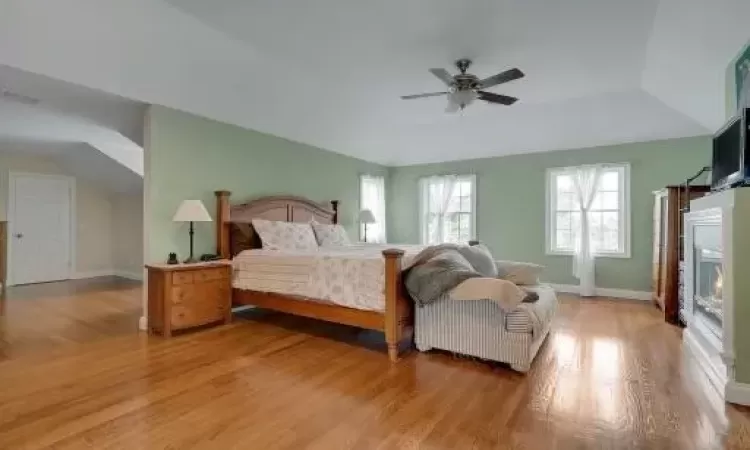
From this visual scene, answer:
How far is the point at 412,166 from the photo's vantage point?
24.3 ft

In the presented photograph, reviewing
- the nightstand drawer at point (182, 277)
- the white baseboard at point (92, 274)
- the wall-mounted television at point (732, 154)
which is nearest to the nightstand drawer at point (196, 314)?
the nightstand drawer at point (182, 277)

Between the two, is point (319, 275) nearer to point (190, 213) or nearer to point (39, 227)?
point (190, 213)

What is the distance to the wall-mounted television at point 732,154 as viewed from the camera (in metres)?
2.40

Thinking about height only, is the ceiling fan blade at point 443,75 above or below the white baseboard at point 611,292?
above

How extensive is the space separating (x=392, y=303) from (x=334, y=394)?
87 cm

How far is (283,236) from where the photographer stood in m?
4.63

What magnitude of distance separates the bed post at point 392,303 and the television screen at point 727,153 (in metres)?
2.33

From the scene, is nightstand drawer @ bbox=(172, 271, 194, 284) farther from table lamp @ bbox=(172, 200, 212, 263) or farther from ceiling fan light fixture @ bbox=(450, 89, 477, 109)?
ceiling fan light fixture @ bbox=(450, 89, 477, 109)

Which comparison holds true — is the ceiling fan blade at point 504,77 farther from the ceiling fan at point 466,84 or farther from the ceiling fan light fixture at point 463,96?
the ceiling fan light fixture at point 463,96

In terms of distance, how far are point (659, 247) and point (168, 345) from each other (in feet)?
18.0

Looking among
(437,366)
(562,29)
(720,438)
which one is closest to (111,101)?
(437,366)

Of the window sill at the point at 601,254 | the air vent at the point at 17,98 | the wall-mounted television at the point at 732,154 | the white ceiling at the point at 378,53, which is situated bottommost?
the window sill at the point at 601,254

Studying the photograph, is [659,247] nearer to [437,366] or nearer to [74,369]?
[437,366]

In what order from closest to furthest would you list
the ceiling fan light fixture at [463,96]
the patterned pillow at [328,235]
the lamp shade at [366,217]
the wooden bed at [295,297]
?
1. the wooden bed at [295,297]
2. the ceiling fan light fixture at [463,96]
3. the patterned pillow at [328,235]
4. the lamp shade at [366,217]
